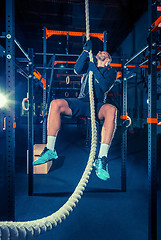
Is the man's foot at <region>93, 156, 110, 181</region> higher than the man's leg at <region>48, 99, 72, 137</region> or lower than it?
lower

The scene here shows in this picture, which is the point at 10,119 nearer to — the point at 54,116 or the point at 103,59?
the point at 54,116

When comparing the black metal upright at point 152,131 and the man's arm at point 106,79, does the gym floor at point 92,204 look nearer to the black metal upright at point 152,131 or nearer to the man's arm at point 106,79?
the black metal upright at point 152,131

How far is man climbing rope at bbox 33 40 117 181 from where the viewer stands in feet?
5.63

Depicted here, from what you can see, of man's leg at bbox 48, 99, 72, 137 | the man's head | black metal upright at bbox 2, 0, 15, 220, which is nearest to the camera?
black metal upright at bbox 2, 0, 15, 220

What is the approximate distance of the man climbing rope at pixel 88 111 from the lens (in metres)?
1.72

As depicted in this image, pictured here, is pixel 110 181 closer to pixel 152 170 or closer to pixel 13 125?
pixel 152 170

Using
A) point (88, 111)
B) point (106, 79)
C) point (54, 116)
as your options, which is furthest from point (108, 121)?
point (54, 116)

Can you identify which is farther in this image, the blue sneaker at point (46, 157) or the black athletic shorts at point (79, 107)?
the black athletic shorts at point (79, 107)

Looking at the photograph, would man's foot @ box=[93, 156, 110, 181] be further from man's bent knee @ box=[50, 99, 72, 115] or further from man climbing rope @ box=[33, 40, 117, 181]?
man's bent knee @ box=[50, 99, 72, 115]

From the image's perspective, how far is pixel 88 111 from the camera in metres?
1.91

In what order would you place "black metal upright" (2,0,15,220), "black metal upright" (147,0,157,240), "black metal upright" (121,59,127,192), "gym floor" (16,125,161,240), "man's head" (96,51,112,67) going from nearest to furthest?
"black metal upright" (2,0,15,220) → "black metal upright" (147,0,157,240) → "gym floor" (16,125,161,240) → "man's head" (96,51,112,67) → "black metal upright" (121,59,127,192)

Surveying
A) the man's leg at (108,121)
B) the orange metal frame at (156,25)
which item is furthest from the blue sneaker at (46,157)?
the orange metal frame at (156,25)

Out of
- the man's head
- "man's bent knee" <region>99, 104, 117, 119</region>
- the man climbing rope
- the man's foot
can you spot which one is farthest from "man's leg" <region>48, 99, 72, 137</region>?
the man's head

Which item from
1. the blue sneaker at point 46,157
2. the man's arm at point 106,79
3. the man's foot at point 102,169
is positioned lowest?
the man's foot at point 102,169
